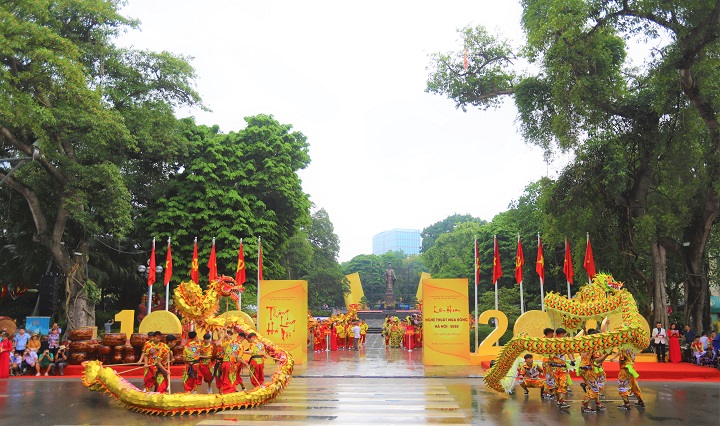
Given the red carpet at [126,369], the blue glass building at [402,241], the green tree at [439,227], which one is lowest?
the red carpet at [126,369]

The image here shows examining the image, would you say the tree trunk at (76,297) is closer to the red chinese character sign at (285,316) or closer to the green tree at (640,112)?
the red chinese character sign at (285,316)

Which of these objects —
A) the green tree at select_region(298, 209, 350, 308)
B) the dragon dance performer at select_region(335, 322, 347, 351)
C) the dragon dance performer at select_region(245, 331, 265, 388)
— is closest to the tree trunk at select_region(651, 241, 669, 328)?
the dragon dance performer at select_region(335, 322, 347, 351)

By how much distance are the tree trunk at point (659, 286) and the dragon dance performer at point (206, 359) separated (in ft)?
47.6

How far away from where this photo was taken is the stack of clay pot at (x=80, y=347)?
1565 cm

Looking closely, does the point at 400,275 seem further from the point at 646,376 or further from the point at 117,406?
the point at 117,406

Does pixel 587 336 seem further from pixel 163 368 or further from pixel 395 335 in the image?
pixel 395 335

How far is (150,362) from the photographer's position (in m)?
10.7

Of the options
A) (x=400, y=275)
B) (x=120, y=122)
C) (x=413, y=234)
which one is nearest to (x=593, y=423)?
(x=120, y=122)

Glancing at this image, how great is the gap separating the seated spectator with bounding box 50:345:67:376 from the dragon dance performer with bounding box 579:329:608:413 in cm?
1308

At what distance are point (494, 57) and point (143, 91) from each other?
1401 centimetres

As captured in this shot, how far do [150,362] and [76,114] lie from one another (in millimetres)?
11649

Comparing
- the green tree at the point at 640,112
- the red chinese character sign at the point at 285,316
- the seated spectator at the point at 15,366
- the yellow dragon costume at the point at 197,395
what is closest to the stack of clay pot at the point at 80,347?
the seated spectator at the point at 15,366

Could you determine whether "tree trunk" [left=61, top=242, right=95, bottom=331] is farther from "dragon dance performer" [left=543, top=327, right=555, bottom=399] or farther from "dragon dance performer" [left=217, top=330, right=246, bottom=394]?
"dragon dance performer" [left=543, top=327, right=555, bottom=399]

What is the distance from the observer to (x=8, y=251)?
25.6 m
